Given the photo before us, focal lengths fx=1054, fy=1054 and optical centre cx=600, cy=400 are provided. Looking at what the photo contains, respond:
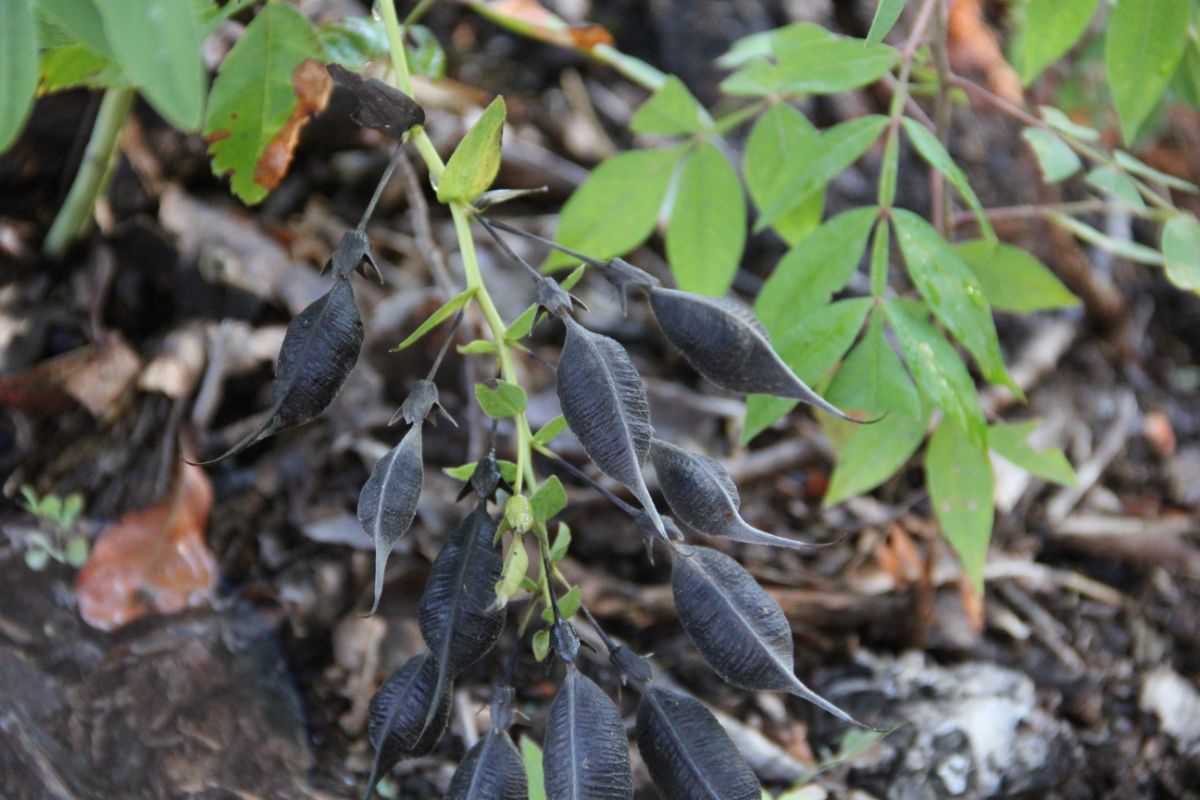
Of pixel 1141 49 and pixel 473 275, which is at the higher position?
pixel 1141 49

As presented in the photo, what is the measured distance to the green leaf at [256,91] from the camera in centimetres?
110

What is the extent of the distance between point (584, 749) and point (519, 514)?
0.17 meters

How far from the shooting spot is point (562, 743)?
0.74 meters

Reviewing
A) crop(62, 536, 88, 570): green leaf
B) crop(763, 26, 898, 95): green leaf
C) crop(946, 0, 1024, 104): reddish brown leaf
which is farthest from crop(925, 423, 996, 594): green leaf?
crop(946, 0, 1024, 104): reddish brown leaf

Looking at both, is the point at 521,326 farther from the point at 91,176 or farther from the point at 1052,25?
the point at 91,176

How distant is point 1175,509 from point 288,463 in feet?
5.28

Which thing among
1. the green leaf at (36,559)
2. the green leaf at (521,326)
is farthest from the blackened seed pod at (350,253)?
the green leaf at (36,559)

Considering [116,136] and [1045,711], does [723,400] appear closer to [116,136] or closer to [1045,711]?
[1045,711]

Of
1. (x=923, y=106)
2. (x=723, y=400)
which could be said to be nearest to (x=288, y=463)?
(x=723, y=400)

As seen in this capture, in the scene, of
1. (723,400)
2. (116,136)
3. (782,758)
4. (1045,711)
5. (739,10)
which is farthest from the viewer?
(739,10)

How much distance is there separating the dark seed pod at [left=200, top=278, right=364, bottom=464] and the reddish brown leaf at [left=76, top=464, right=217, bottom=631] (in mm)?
649

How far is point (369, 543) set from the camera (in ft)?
4.84

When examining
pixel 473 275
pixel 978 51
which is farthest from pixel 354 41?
pixel 978 51

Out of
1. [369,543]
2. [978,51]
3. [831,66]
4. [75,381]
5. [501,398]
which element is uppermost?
[831,66]
